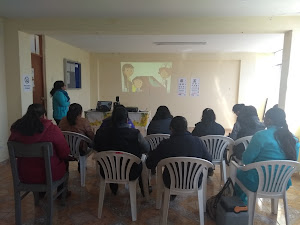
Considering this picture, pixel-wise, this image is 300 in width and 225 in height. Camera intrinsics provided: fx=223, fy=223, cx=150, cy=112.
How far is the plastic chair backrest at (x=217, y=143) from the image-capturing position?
2729 mm

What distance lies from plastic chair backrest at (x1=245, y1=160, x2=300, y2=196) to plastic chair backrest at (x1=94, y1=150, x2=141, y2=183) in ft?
3.40

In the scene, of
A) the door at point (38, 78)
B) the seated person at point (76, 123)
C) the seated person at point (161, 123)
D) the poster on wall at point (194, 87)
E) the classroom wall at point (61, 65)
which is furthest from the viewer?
the poster on wall at point (194, 87)

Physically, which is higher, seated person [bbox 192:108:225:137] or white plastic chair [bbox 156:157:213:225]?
seated person [bbox 192:108:225:137]

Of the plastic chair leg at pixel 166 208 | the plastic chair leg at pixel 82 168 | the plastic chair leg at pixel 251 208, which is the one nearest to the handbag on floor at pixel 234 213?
the plastic chair leg at pixel 251 208

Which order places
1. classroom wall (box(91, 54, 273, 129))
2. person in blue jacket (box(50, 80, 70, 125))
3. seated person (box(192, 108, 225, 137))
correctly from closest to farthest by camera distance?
seated person (box(192, 108, 225, 137))
person in blue jacket (box(50, 80, 70, 125))
classroom wall (box(91, 54, 273, 129))

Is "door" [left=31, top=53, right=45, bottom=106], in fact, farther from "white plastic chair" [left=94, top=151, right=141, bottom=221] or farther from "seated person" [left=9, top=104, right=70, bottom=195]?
"white plastic chair" [left=94, top=151, right=141, bottom=221]

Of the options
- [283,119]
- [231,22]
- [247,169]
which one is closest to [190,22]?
[231,22]

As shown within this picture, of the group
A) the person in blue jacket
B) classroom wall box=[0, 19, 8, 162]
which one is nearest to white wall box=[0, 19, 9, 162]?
classroom wall box=[0, 19, 8, 162]

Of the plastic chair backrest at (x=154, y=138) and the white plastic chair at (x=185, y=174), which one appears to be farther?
the plastic chair backrest at (x=154, y=138)

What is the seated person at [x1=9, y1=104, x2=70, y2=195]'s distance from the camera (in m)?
1.84

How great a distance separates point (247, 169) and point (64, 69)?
Result: 465cm

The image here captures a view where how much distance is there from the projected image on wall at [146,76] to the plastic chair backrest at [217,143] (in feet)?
13.9

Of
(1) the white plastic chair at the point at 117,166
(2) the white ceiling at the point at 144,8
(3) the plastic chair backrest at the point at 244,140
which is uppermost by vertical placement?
(2) the white ceiling at the point at 144,8

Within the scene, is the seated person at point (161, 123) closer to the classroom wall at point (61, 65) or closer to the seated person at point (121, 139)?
the seated person at point (121, 139)
